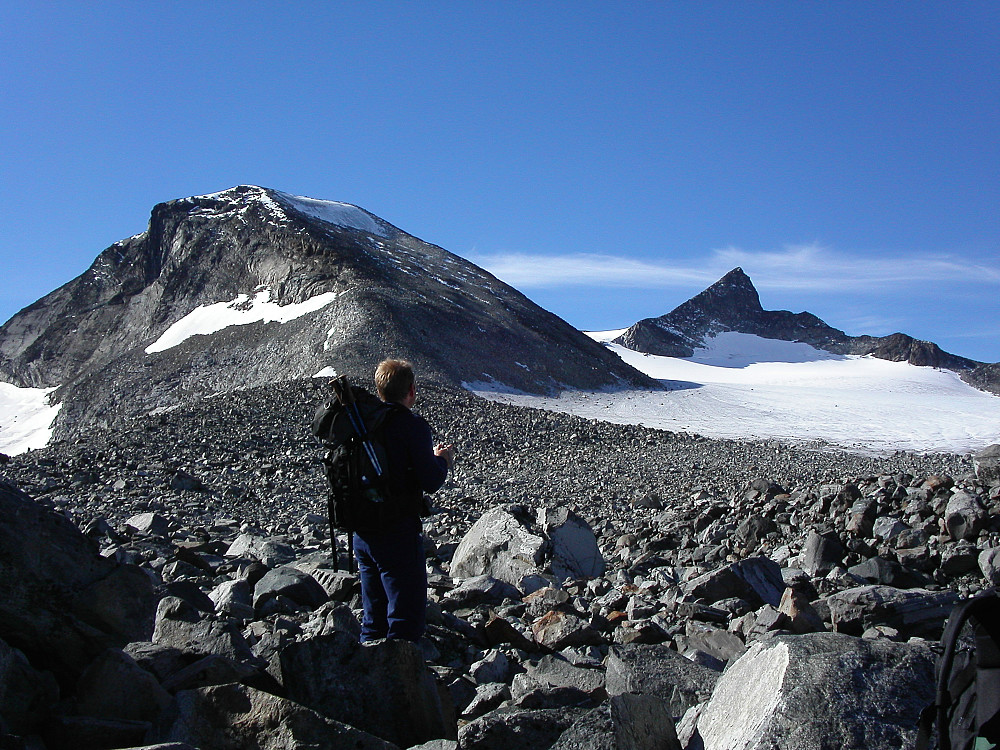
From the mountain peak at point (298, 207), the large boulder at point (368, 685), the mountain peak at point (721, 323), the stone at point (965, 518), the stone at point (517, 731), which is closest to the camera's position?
the stone at point (517, 731)

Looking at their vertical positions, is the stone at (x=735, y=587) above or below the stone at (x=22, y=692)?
below

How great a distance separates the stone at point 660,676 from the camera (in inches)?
169

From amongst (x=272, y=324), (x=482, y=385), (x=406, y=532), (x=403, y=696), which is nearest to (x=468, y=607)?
(x=406, y=532)

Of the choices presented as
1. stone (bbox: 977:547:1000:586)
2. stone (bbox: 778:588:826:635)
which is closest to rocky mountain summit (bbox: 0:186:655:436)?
stone (bbox: 977:547:1000:586)

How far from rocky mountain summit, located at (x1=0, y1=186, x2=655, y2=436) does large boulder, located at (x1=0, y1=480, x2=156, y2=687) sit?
3116 centimetres

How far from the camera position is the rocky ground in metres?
3.22

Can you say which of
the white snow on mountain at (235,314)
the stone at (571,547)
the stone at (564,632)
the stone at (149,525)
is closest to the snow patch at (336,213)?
the white snow on mountain at (235,314)

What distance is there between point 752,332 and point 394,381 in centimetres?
17823

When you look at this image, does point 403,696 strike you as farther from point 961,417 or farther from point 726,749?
point 961,417

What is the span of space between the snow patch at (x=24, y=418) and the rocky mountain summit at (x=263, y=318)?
4.18 ft

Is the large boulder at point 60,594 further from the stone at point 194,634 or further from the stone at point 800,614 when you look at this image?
the stone at point 800,614

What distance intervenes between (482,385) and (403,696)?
1370 inches

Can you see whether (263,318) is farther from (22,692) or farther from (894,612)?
(22,692)

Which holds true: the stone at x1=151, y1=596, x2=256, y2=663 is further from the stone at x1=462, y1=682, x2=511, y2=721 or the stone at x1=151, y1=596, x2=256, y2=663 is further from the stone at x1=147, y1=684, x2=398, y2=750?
the stone at x1=462, y1=682, x2=511, y2=721
